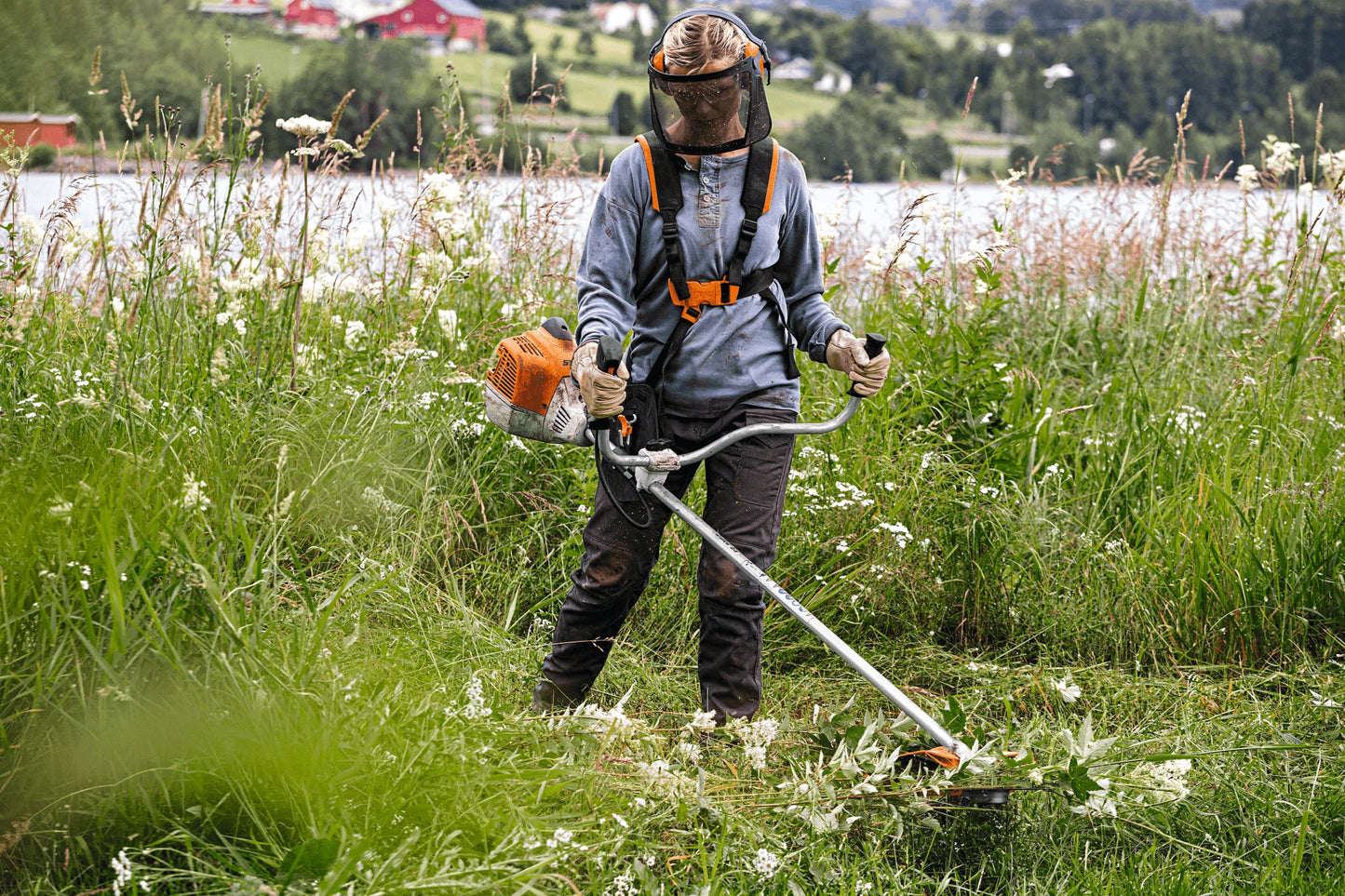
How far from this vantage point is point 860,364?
273 centimetres

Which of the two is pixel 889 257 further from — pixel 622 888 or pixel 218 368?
pixel 622 888

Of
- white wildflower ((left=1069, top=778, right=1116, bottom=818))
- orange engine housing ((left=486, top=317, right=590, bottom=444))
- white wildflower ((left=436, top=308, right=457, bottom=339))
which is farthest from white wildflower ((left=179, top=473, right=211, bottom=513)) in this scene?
white wildflower ((left=1069, top=778, right=1116, bottom=818))

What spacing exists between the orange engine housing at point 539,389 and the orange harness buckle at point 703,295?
0.30 metres

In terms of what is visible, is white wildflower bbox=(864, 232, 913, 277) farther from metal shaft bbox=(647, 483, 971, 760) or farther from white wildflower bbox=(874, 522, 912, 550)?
metal shaft bbox=(647, 483, 971, 760)

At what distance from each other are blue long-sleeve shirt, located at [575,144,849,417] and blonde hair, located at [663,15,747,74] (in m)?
0.24

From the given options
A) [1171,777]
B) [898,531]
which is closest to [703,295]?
[898,531]

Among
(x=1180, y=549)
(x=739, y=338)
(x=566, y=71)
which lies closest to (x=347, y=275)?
(x=566, y=71)

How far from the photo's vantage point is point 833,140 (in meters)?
6.93

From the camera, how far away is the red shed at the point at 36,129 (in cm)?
333

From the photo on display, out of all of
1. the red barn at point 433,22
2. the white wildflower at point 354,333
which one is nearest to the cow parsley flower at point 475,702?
the white wildflower at point 354,333

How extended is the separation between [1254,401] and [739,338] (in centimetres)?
272

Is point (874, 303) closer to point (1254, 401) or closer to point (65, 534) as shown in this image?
point (1254, 401)

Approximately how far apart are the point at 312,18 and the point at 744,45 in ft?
7.61

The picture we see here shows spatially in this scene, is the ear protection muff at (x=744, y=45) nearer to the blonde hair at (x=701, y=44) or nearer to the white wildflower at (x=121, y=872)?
the blonde hair at (x=701, y=44)
